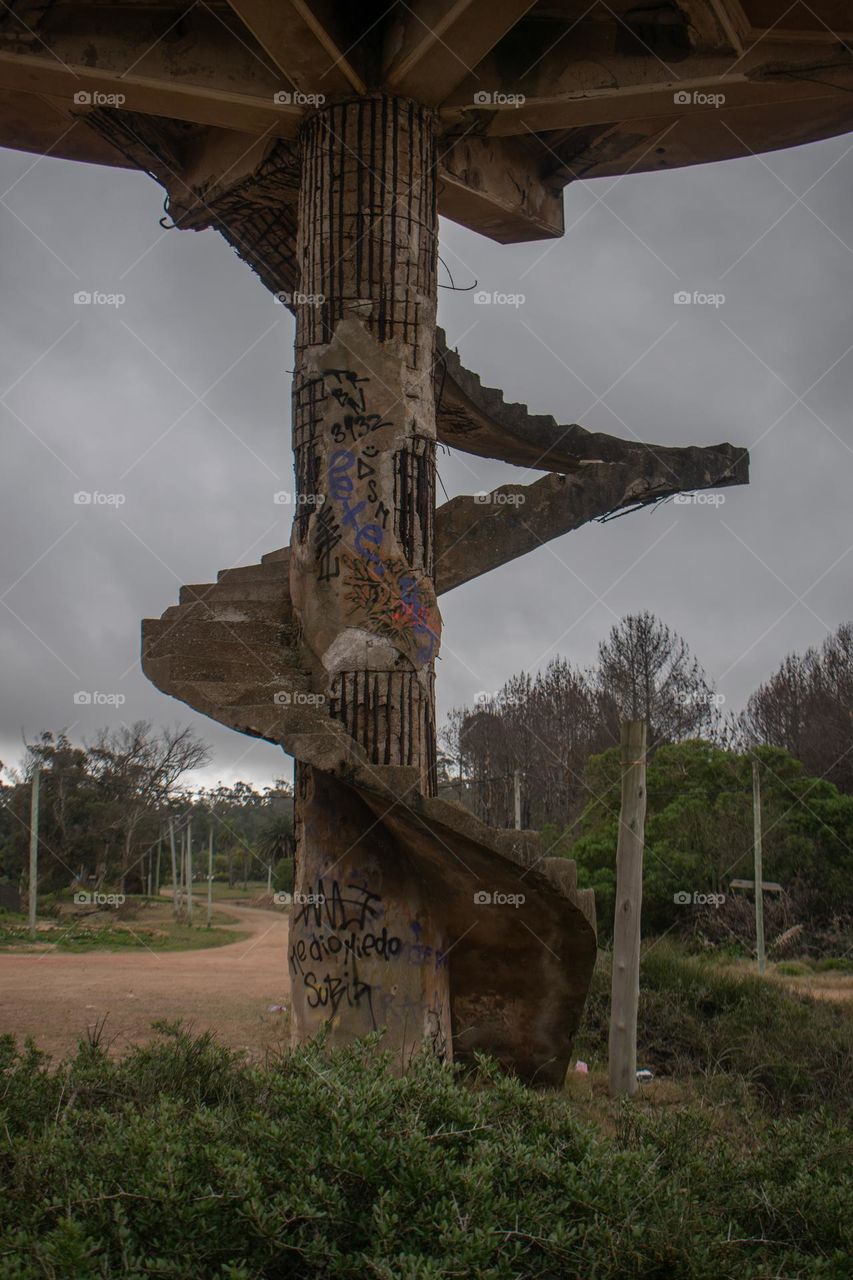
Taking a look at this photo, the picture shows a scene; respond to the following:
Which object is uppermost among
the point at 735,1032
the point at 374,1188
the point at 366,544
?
the point at 366,544

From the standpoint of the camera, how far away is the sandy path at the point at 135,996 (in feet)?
33.3

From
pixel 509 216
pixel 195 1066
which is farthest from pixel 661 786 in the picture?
pixel 195 1066

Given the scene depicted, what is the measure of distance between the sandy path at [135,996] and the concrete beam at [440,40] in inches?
259

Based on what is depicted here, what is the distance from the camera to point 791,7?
27.9 feet

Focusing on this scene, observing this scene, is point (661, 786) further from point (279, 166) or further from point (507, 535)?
point (279, 166)

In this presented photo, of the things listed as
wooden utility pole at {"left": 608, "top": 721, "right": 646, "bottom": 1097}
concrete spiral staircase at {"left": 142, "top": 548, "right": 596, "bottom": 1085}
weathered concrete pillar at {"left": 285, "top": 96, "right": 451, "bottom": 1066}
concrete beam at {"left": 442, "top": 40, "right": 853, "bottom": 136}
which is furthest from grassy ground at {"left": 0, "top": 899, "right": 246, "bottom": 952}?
concrete beam at {"left": 442, "top": 40, "right": 853, "bottom": 136}

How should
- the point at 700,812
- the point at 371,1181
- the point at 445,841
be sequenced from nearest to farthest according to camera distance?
the point at 371,1181 < the point at 445,841 < the point at 700,812

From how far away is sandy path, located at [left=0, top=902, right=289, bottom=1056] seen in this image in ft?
33.3

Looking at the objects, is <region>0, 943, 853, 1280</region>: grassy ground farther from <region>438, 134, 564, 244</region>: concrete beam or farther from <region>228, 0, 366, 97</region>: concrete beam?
<region>438, 134, 564, 244</region>: concrete beam

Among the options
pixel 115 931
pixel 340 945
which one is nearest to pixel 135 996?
pixel 340 945

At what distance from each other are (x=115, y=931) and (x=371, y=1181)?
27641 mm

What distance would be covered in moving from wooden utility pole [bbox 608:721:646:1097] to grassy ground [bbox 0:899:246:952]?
17.0 m

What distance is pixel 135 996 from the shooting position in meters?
13.0

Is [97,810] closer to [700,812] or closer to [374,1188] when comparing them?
[700,812]
